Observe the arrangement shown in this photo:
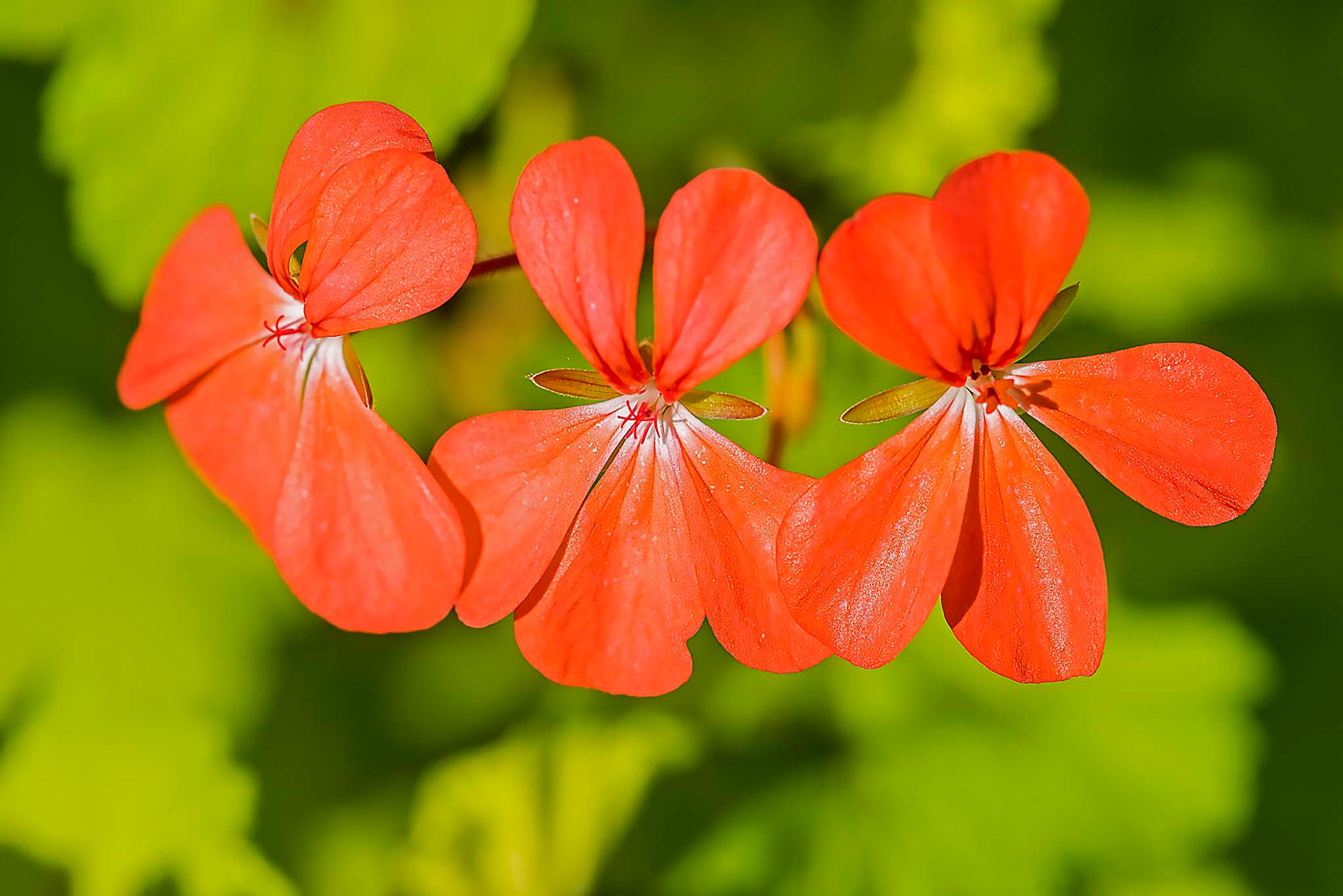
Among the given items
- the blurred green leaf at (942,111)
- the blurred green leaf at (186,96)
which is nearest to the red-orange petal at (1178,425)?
the blurred green leaf at (942,111)

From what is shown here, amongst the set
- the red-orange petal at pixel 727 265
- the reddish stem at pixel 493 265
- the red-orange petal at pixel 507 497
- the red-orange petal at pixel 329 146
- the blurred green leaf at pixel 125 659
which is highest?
the red-orange petal at pixel 329 146

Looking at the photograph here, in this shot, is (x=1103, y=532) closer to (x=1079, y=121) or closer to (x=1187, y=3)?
(x=1079, y=121)

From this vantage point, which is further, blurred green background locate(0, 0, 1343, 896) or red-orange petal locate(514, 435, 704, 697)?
blurred green background locate(0, 0, 1343, 896)

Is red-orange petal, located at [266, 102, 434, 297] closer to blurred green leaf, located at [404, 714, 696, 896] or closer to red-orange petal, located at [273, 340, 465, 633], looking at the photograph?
red-orange petal, located at [273, 340, 465, 633]

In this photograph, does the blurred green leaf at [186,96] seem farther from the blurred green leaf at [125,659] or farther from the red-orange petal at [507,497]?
the red-orange petal at [507,497]

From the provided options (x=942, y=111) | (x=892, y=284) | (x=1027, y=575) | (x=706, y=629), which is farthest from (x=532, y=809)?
(x=942, y=111)

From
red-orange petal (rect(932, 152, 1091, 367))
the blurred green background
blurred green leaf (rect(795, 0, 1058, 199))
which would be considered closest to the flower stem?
red-orange petal (rect(932, 152, 1091, 367))

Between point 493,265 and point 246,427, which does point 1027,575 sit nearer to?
point 493,265
